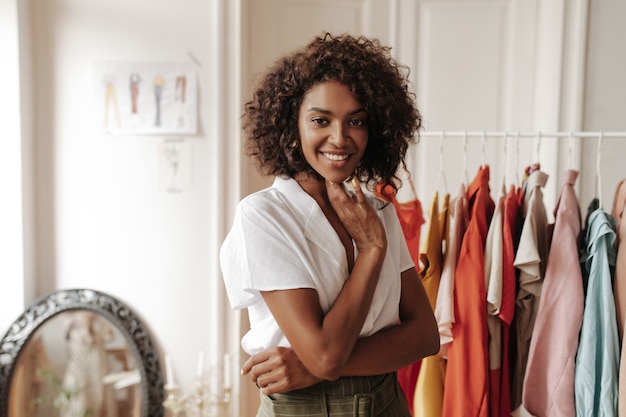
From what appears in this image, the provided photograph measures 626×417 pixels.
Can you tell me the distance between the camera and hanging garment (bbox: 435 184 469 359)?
148 cm

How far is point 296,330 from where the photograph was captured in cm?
85

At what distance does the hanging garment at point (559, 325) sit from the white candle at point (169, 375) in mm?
1235

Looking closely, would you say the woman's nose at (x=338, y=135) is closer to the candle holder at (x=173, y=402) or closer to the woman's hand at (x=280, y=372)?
the woman's hand at (x=280, y=372)

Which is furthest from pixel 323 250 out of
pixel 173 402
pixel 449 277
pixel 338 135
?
pixel 173 402

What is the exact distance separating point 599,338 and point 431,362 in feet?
1.33

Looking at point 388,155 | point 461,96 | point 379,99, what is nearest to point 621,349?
point 388,155

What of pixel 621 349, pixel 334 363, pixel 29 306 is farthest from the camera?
pixel 29 306

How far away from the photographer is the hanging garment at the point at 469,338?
1.46 meters

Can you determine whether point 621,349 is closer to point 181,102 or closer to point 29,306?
point 181,102

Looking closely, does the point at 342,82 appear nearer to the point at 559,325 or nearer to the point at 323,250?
the point at 323,250

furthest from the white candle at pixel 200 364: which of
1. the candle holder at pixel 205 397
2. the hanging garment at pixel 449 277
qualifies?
the hanging garment at pixel 449 277

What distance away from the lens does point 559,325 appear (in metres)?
1.41

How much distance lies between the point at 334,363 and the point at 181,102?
154cm

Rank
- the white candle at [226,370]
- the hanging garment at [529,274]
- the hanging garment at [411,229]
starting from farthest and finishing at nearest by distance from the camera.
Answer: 1. the white candle at [226,370]
2. the hanging garment at [411,229]
3. the hanging garment at [529,274]
